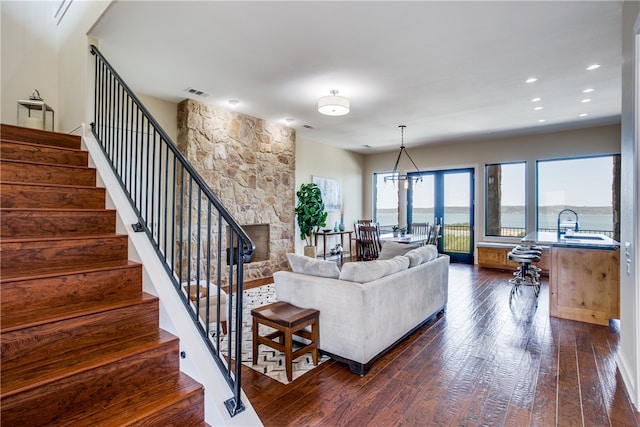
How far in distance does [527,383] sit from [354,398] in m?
1.36

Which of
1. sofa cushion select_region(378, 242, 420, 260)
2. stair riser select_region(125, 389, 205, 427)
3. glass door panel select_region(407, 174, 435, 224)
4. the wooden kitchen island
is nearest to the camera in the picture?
stair riser select_region(125, 389, 205, 427)

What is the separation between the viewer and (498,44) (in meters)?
3.18

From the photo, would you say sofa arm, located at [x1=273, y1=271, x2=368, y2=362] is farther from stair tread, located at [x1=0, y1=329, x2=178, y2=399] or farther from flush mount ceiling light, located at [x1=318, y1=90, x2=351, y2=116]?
flush mount ceiling light, located at [x1=318, y1=90, x2=351, y2=116]

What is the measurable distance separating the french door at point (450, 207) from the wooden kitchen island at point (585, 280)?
392 centimetres

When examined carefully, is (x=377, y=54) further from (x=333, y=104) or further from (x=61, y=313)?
(x=61, y=313)

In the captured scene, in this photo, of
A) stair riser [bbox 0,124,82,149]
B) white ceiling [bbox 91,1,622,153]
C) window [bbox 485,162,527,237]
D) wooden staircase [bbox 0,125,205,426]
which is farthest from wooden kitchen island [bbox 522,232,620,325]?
stair riser [bbox 0,124,82,149]

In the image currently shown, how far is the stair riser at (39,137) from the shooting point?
8.77ft

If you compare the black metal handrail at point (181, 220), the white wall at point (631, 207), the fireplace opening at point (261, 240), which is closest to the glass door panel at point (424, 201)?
the fireplace opening at point (261, 240)

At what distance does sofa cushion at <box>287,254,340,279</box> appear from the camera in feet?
9.29

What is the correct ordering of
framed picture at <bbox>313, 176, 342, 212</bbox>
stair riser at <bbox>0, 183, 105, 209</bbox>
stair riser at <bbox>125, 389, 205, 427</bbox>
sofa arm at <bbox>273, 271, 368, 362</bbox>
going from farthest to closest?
framed picture at <bbox>313, 176, 342, 212</bbox>
sofa arm at <bbox>273, 271, 368, 362</bbox>
stair riser at <bbox>0, 183, 105, 209</bbox>
stair riser at <bbox>125, 389, 205, 427</bbox>

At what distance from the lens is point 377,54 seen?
3.37 meters

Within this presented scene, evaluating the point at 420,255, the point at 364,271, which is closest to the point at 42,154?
the point at 364,271

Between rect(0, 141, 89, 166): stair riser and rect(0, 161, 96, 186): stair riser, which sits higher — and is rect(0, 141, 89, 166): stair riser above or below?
above

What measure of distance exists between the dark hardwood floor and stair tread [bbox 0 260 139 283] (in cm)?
127
